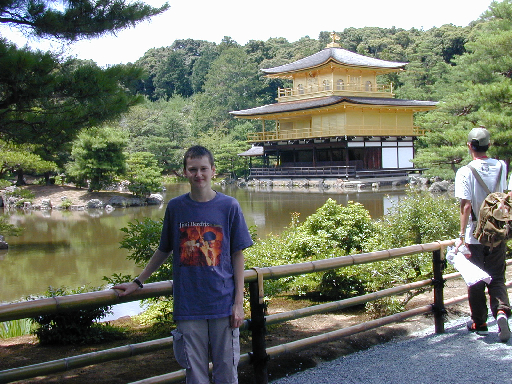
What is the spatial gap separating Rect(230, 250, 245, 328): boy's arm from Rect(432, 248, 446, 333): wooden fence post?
1.68 m

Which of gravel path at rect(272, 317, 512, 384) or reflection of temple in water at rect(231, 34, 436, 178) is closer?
gravel path at rect(272, 317, 512, 384)

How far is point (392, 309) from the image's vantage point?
377cm

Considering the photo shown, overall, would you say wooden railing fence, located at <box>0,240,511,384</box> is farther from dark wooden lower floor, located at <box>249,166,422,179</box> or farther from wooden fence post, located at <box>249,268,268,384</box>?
dark wooden lower floor, located at <box>249,166,422,179</box>

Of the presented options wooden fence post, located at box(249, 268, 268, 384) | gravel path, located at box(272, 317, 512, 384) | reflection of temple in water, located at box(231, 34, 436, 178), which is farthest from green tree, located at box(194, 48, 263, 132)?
wooden fence post, located at box(249, 268, 268, 384)

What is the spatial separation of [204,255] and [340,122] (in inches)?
961

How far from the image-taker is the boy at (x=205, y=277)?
1941 millimetres

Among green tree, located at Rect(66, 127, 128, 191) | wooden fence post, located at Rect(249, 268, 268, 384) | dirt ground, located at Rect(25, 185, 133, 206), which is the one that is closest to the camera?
wooden fence post, located at Rect(249, 268, 268, 384)

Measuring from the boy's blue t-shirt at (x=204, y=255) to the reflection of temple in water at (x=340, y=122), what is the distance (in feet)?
74.5

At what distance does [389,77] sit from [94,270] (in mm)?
29757

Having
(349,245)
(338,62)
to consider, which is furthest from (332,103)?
(349,245)

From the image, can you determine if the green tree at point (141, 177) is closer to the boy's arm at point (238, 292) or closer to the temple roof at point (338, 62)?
the temple roof at point (338, 62)

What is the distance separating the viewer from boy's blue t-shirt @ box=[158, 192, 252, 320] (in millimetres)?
1939

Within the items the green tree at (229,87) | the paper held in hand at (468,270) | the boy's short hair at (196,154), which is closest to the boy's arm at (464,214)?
the paper held in hand at (468,270)

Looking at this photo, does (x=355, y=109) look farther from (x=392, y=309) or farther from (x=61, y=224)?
(x=392, y=309)
